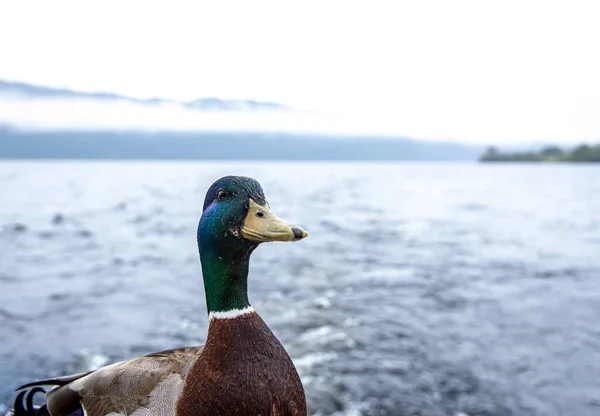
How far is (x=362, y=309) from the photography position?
8.69 meters

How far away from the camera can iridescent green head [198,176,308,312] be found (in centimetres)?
223

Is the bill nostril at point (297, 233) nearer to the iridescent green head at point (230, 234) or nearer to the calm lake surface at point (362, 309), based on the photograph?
the iridescent green head at point (230, 234)

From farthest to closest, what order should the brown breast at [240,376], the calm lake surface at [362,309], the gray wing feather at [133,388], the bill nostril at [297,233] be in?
the calm lake surface at [362,309] → the gray wing feather at [133,388] → the brown breast at [240,376] → the bill nostril at [297,233]

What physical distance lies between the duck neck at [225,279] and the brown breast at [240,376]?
0.18 ft

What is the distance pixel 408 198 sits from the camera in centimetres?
3241

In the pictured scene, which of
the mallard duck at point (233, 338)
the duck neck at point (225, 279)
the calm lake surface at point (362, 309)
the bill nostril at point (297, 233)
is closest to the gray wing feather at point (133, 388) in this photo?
the mallard duck at point (233, 338)

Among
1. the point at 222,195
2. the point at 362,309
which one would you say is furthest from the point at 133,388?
the point at 362,309

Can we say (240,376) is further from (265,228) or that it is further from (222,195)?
(222,195)

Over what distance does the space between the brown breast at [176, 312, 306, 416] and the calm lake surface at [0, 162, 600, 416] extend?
3.26 meters

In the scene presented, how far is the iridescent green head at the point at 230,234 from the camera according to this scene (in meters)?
2.23

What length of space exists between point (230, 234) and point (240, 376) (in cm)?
58

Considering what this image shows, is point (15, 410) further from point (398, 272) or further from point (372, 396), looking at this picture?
Answer: point (398, 272)

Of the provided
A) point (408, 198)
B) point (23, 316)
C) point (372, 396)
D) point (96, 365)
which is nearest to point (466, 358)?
point (372, 396)

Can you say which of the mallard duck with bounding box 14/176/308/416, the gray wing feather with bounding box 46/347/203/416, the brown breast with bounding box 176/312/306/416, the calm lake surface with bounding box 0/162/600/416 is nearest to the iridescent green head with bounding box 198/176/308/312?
the mallard duck with bounding box 14/176/308/416
